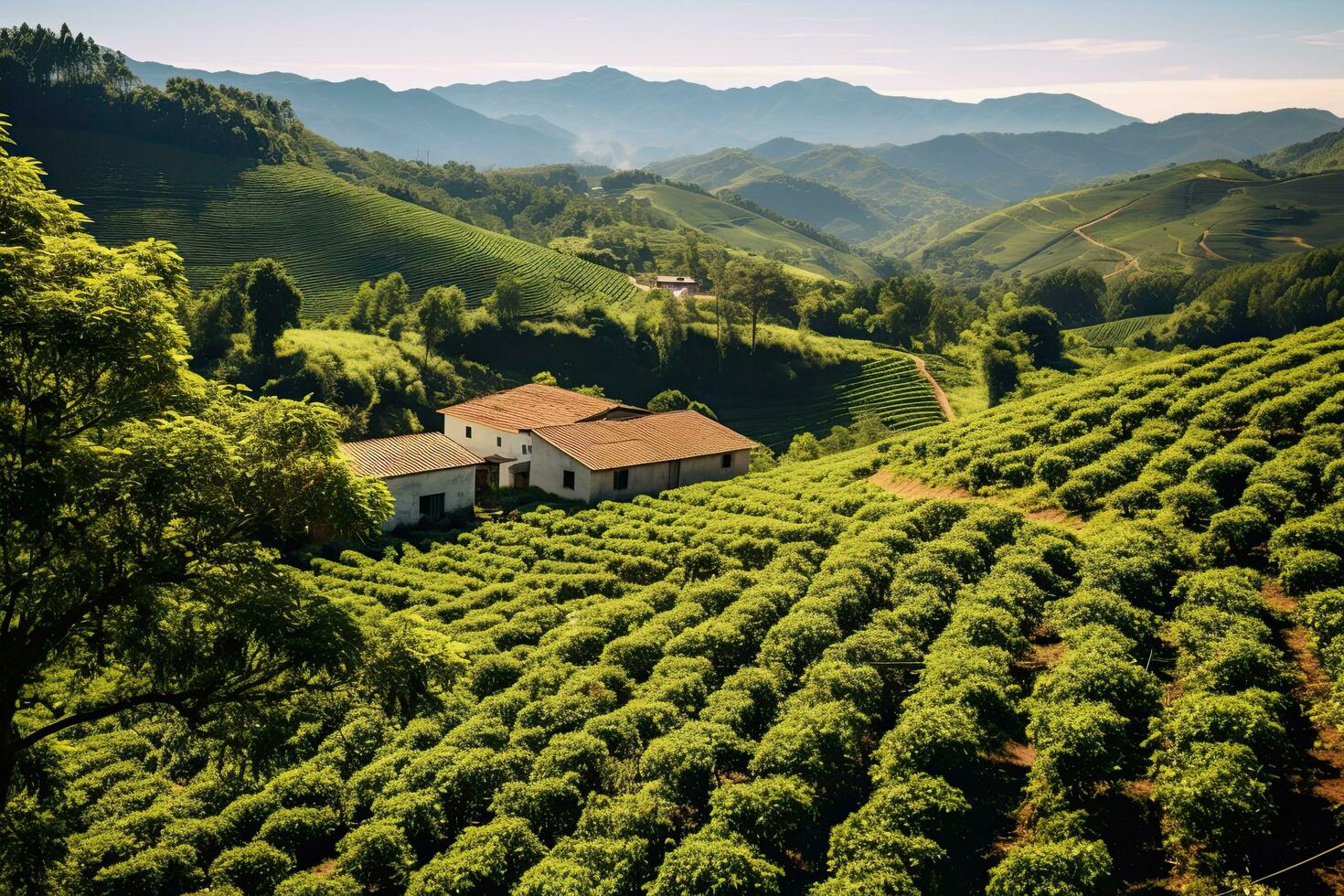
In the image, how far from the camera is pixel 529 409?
52656 mm

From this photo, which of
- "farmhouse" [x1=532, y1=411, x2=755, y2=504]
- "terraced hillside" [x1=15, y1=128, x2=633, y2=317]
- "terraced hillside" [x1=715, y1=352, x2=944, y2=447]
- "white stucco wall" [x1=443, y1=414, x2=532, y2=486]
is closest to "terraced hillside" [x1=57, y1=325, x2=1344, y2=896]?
"farmhouse" [x1=532, y1=411, x2=755, y2=504]

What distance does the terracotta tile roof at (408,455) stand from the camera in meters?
39.7

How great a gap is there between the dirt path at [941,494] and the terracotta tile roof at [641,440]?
9685mm

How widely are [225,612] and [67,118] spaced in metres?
138

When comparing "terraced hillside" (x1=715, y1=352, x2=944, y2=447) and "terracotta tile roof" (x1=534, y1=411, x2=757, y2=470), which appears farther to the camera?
"terraced hillside" (x1=715, y1=352, x2=944, y2=447)

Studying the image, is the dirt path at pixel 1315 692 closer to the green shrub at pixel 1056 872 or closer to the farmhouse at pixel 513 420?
the green shrub at pixel 1056 872

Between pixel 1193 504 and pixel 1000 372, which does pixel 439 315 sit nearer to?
pixel 1000 372

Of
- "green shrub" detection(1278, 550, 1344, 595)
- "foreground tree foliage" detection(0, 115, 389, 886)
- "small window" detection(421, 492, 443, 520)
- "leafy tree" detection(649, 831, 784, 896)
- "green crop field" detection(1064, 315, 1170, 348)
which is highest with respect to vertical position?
"green crop field" detection(1064, 315, 1170, 348)

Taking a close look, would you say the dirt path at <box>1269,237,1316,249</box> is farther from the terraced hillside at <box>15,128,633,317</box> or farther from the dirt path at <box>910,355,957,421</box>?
the terraced hillside at <box>15,128,633,317</box>

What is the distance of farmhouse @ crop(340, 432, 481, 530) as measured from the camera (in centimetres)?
3969

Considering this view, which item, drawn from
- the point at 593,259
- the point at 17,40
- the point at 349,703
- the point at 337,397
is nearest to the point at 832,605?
the point at 349,703

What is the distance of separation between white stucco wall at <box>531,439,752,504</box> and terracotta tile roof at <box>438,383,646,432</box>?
3.56 m

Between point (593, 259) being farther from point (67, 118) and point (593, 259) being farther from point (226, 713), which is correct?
point (226, 713)

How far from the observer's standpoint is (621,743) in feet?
62.1
